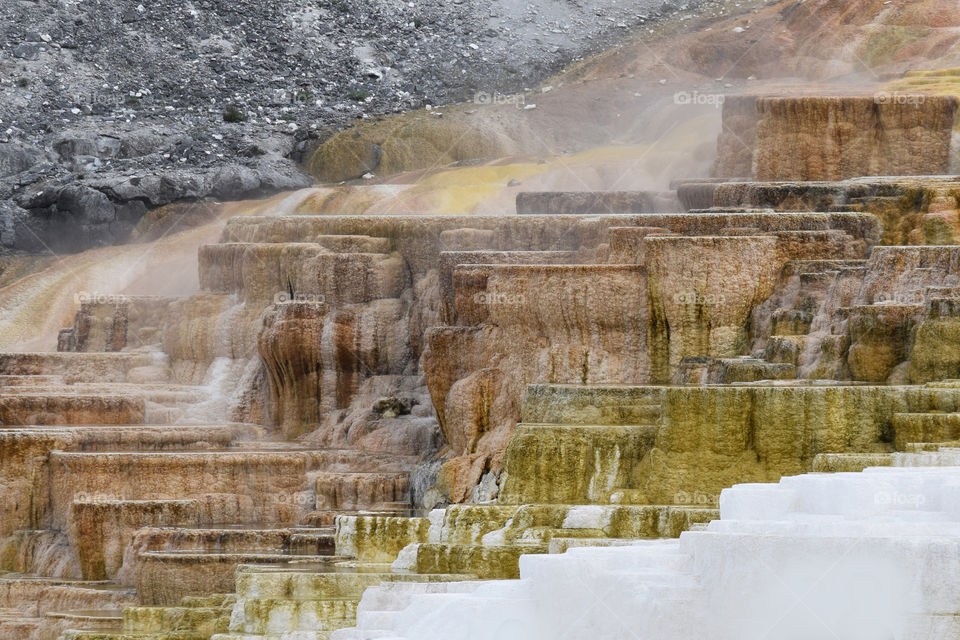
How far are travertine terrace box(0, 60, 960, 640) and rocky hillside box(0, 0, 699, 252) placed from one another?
418 inches

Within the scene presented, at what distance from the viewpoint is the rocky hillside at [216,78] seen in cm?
4547

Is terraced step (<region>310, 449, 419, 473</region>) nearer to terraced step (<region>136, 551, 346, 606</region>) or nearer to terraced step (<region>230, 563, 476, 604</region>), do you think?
terraced step (<region>136, 551, 346, 606</region>)

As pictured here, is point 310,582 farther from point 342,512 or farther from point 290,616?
point 342,512

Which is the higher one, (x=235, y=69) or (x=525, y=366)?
(x=235, y=69)

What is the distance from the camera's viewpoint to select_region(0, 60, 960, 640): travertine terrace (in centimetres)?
1521

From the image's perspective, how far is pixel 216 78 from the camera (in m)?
53.8

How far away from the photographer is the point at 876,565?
12.9 metres

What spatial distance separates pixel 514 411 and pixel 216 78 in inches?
1162

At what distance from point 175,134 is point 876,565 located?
38.6 metres

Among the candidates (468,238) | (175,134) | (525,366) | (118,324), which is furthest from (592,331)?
(175,134)

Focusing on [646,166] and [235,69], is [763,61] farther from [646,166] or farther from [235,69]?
[235,69]

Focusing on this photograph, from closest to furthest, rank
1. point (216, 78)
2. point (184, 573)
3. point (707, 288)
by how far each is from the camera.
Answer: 1. point (184, 573)
2. point (707, 288)
3. point (216, 78)

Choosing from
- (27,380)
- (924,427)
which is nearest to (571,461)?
(924,427)

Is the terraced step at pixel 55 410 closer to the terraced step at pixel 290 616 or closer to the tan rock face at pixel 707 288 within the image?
the tan rock face at pixel 707 288
